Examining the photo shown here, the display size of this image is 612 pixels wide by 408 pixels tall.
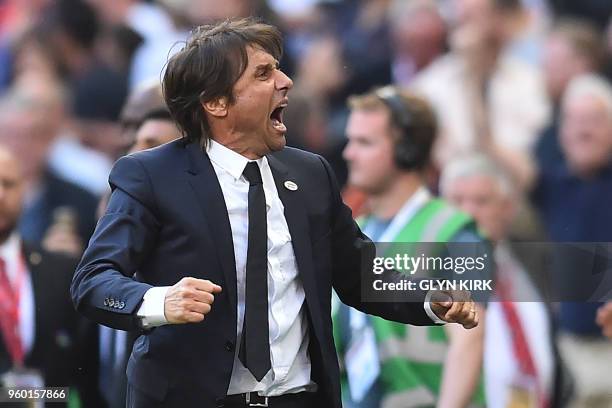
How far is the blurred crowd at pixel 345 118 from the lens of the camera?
518cm

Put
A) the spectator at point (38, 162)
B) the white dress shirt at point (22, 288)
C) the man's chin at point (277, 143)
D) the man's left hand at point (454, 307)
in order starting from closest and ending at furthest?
the man's left hand at point (454, 307) → the man's chin at point (277, 143) → the white dress shirt at point (22, 288) → the spectator at point (38, 162)

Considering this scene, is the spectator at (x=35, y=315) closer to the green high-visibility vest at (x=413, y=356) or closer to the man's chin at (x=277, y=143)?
the green high-visibility vest at (x=413, y=356)

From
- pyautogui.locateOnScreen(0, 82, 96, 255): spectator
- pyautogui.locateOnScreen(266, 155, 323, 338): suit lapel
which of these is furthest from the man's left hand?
pyautogui.locateOnScreen(0, 82, 96, 255): spectator

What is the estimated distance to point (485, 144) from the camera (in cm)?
570

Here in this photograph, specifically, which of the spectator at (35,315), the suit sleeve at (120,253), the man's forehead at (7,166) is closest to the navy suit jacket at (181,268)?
the suit sleeve at (120,253)

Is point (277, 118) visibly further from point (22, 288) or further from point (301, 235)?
point (22, 288)

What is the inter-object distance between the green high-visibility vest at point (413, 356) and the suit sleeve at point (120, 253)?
1784 mm

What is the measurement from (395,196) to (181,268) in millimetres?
2005

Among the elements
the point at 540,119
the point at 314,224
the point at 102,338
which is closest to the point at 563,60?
the point at 540,119

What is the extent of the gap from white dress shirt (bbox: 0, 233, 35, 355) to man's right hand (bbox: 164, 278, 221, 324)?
2.49 metres

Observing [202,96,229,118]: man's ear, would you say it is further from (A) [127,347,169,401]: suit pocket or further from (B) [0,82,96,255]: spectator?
(B) [0,82,96,255]: spectator

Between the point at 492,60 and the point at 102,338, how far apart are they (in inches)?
84.0

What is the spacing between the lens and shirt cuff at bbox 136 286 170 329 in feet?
9.37

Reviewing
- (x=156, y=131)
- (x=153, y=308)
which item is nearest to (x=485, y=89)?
(x=156, y=131)
